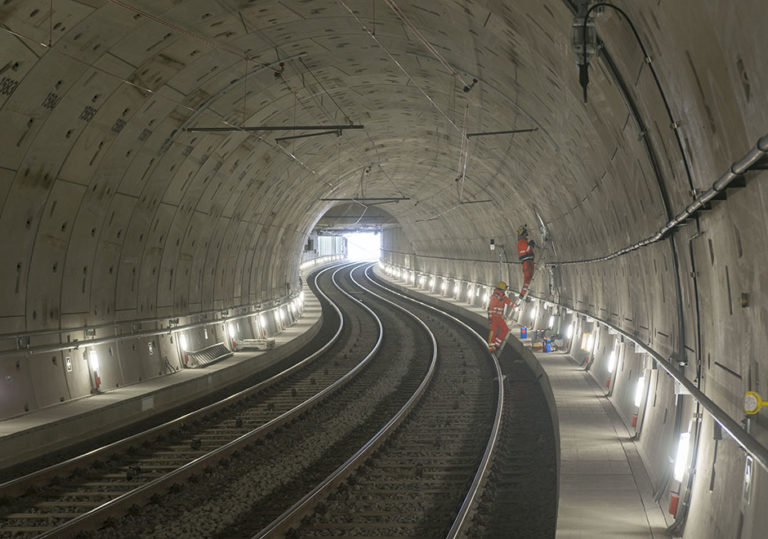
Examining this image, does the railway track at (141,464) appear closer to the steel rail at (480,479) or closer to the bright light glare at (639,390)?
the steel rail at (480,479)

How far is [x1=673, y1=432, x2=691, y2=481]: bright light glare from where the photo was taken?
7.99 metres

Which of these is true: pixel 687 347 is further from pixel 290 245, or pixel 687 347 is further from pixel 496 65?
pixel 290 245

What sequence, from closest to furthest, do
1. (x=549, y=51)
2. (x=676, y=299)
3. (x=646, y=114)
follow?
(x=646, y=114) → (x=676, y=299) → (x=549, y=51)

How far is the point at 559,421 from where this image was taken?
13453mm

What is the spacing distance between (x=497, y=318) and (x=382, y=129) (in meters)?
6.85

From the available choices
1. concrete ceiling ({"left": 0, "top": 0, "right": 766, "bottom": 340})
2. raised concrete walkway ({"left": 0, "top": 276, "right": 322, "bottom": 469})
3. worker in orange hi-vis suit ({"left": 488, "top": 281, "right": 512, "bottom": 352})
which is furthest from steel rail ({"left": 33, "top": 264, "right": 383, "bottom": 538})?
worker in orange hi-vis suit ({"left": 488, "top": 281, "right": 512, "bottom": 352})

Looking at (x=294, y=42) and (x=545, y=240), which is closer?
(x=294, y=42)

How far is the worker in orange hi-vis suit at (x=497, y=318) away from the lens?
79.5ft

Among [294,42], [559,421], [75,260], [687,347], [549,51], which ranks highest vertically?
[294,42]

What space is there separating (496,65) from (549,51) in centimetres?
329

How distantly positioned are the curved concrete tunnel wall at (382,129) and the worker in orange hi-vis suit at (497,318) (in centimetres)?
169

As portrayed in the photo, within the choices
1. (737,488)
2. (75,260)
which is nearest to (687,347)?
(737,488)

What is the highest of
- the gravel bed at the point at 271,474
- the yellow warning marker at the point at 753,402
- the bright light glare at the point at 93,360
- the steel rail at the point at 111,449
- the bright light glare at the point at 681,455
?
the yellow warning marker at the point at 753,402

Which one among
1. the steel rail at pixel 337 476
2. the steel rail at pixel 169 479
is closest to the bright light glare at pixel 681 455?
the steel rail at pixel 337 476
